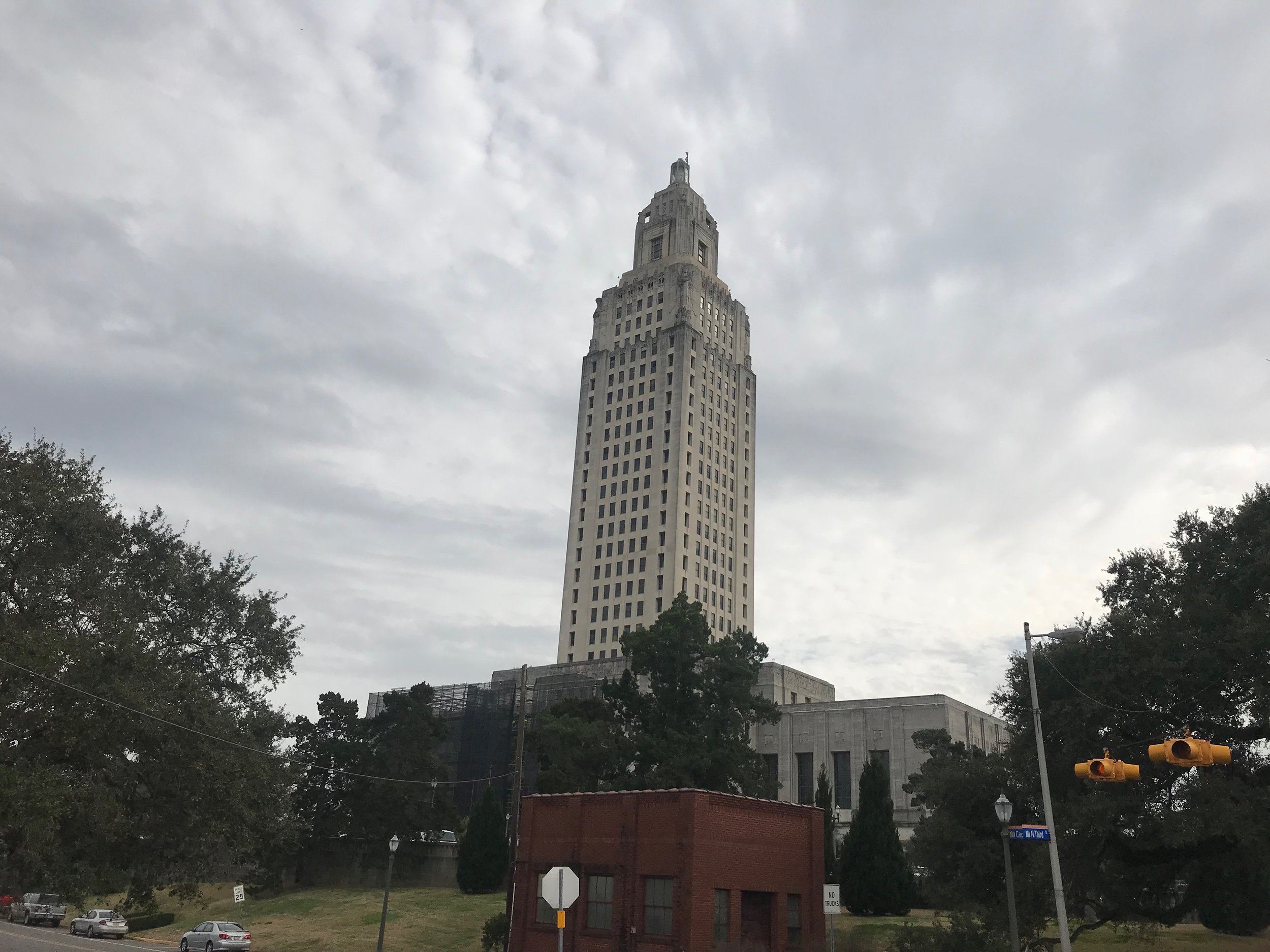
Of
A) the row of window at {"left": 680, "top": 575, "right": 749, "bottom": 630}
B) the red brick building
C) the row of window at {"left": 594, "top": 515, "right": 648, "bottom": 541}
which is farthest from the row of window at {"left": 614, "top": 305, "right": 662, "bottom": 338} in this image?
the red brick building

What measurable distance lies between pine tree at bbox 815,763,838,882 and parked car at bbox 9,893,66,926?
4325 cm

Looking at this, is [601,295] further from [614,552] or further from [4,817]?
[4,817]

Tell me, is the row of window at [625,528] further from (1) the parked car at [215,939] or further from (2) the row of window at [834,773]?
(1) the parked car at [215,939]

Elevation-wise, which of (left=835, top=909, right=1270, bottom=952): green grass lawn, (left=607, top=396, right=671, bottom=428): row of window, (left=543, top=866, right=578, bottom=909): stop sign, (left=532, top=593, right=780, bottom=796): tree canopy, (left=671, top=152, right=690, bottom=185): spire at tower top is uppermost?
(left=671, top=152, right=690, bottom=185): spire at tower top

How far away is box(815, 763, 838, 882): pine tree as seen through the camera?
5166 centimetres

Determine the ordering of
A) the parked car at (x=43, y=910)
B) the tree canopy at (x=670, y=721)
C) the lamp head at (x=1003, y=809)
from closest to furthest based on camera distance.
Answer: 1. the lamp head at (x=1003, y=809)
2. the tree canopy at (x=670, y=721)
3. the parked car at (x=43, y=910)

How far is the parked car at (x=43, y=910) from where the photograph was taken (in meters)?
58.2

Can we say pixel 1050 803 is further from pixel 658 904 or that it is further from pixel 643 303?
pixel 643 303

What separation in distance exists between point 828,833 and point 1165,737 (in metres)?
27.3

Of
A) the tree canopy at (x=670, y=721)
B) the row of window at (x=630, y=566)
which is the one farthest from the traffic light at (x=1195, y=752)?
the row of window at (x=630, y=566)

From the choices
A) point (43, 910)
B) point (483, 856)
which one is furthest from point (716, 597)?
point (43, 910)

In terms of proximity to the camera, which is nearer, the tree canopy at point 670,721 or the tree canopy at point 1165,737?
the tree canopy at point 1165,737

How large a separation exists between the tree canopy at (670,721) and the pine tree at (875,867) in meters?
7.61

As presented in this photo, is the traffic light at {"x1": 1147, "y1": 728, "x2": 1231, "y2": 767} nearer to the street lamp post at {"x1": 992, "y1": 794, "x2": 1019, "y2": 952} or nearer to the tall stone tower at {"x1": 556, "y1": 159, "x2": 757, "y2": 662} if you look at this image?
the street lamp post at {"x1": 992, "y1": 794, "x2": 1019, "y2": 952}
